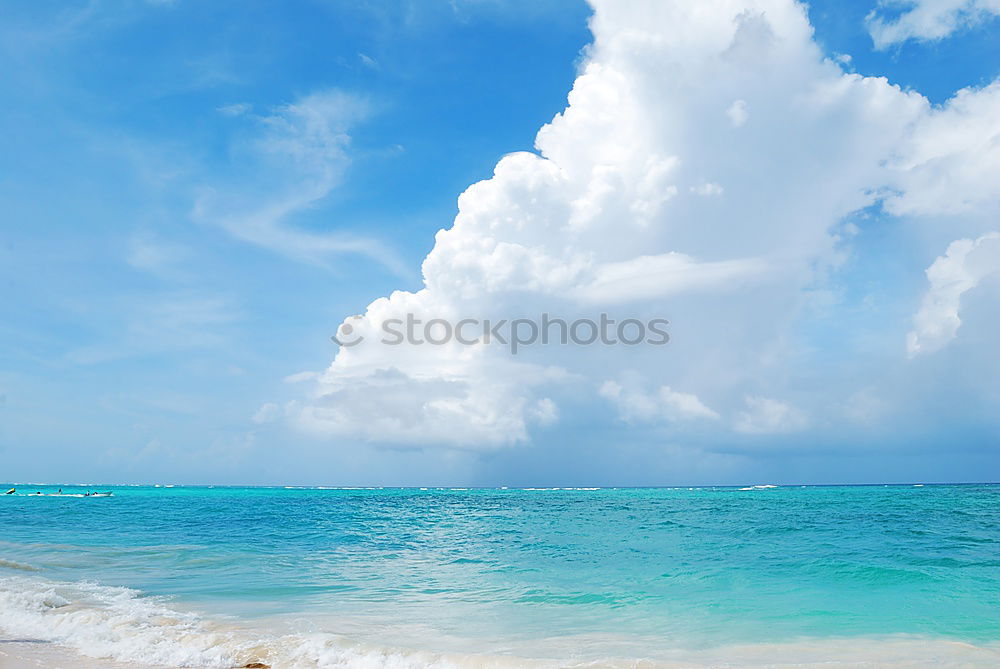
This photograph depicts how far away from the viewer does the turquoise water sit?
1180cm

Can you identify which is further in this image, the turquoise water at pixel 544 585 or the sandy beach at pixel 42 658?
the turquoise water at pixel 544 585

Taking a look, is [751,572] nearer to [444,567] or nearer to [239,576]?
[444,567]

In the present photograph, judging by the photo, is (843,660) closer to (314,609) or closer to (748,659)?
(748,659)

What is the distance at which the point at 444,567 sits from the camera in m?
19.6

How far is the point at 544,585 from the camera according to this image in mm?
16438

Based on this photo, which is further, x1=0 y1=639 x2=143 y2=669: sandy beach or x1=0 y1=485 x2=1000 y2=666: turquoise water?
x1=0 y1=485 x2=1000 y2=666: turquoise water

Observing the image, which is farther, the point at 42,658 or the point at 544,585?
the point at 544,585

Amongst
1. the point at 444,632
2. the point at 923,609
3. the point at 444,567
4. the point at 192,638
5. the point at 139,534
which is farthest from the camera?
the point at 139,534

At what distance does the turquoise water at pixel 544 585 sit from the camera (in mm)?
11797

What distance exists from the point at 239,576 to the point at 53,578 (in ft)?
15.9

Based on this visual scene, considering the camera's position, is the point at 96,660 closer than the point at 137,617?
Yes

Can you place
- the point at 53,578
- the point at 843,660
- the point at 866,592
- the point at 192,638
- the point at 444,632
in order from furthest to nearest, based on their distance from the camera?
the point at 53,578, the point at 866,592, the point at 444,632, the point at 192,638, the point at 843,660

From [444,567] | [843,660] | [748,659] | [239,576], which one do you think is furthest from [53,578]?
[843,660]

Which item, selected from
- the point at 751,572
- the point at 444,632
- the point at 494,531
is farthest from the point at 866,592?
the point at 494,531
